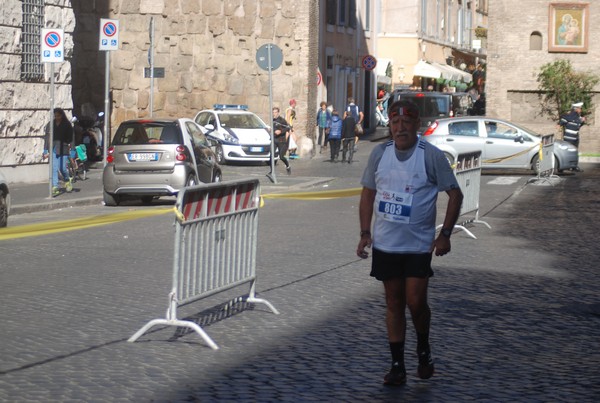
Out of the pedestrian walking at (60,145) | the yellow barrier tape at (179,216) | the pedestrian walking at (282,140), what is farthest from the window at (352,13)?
the yellow barrier tape at (179,216)

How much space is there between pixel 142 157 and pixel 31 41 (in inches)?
239

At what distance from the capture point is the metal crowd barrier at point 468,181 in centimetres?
1805

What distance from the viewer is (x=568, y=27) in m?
47.2

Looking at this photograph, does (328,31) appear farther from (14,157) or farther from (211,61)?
(14,157)

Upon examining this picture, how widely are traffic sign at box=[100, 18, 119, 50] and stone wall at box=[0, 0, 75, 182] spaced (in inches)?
60.3

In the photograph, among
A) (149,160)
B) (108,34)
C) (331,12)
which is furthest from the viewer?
(331,12)

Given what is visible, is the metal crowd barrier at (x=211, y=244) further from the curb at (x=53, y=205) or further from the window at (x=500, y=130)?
the window at (x=500, y=130)

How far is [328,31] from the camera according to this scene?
164ft

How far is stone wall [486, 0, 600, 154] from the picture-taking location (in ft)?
155

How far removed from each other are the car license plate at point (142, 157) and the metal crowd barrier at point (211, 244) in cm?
1237

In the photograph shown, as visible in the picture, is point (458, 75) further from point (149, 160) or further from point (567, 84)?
point (149, 160)

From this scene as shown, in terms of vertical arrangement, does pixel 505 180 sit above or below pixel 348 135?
below

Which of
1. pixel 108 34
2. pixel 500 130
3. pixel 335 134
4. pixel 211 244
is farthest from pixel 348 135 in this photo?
pixel 211 244

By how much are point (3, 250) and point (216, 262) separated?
5.93 m
